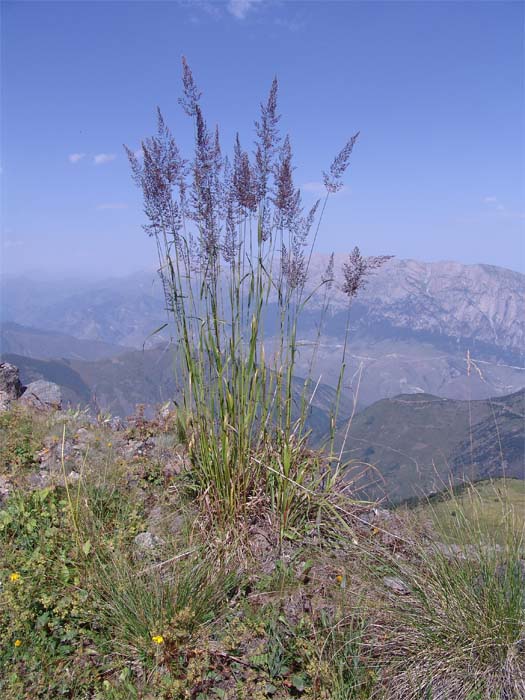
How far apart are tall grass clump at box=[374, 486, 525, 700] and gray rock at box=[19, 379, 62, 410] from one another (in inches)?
250

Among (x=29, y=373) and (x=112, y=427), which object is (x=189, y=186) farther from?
(x=29, y=373)

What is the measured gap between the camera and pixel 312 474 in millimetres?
3834

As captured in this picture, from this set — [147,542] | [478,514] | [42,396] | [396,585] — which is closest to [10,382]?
[42,396]

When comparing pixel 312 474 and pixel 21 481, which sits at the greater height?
pixel 312 474

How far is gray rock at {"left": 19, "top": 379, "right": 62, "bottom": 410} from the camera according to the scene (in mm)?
7494

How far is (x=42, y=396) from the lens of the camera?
8844 millimetres

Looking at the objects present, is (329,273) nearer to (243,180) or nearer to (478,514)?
(243,180)

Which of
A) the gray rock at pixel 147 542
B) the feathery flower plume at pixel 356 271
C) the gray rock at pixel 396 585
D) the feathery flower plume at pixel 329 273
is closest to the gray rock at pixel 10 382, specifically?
the gray rock at pixel 147 542

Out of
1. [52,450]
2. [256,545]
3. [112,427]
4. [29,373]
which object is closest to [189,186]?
[256,545]

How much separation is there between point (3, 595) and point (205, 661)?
4.64 ft

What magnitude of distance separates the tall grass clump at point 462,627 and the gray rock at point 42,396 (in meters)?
6.34

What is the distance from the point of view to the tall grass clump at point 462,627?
220 cm

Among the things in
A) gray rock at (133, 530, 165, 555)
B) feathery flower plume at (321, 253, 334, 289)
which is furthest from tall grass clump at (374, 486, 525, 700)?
feathery flower plume at (321, 253, 334, 289)

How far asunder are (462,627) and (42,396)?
8445mm
